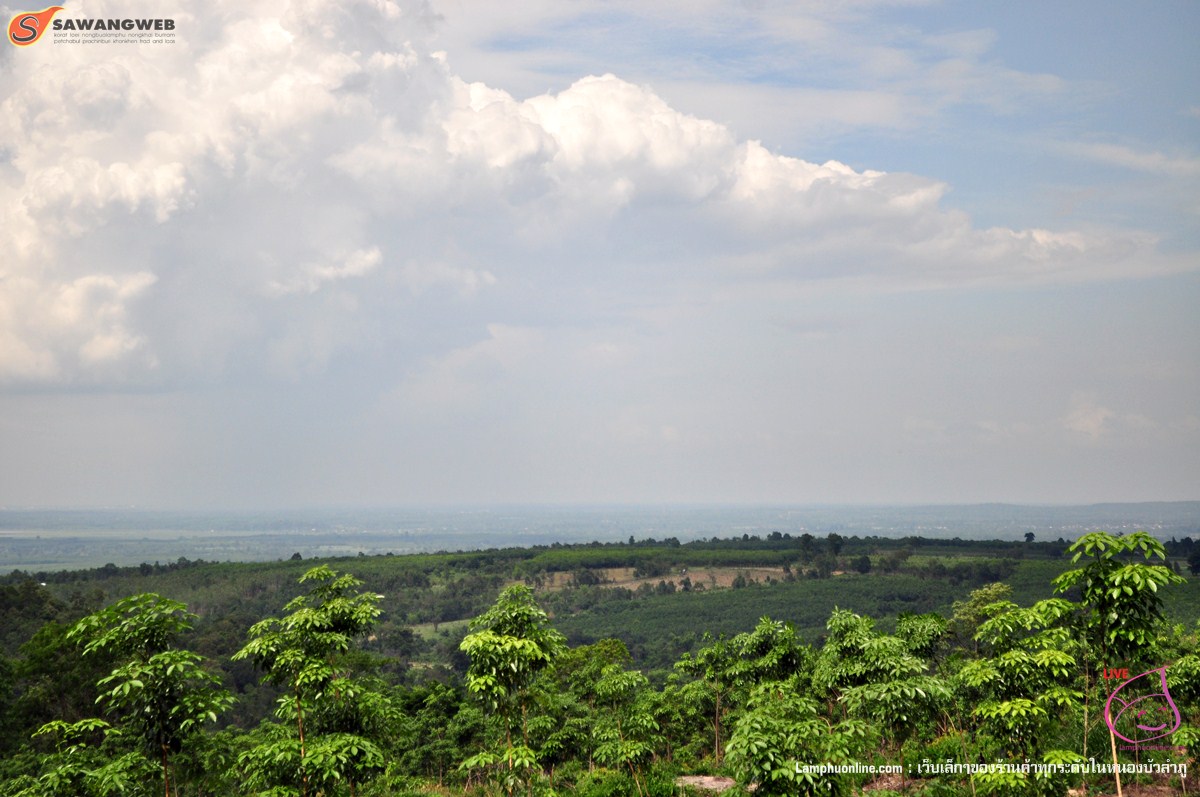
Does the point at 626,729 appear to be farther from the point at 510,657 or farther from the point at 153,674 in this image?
the point at 153,674

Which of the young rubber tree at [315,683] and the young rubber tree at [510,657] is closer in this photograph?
the young rubber tree at [315,683]

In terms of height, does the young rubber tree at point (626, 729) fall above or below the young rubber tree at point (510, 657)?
below

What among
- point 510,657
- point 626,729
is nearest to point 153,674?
point 510,657

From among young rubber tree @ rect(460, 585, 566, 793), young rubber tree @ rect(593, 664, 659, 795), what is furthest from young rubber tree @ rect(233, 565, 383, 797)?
young rubber tree @ rect(593, 664, 659, 795)

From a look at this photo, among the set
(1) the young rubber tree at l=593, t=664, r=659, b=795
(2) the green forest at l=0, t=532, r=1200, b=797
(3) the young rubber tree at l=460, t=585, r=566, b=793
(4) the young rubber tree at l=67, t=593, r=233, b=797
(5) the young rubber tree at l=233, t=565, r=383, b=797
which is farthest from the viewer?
(1) the young rubber tree at l=593, t=664, r=659, b=795

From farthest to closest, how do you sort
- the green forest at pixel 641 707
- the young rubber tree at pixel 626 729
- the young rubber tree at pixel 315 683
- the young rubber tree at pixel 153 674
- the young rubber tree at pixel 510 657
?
the young rubber tree at pixel 626 729 < the young rubber tree at pixel 510 657 < the young rubber tree at pixel 315 683 < the young rubber tree at pixel 153 674 < the green forest at pixel 641 707

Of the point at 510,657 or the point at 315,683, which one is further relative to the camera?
the point at 510,657

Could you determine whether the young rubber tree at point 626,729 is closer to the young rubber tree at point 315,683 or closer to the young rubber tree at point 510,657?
the young rubber tree at point 510,657

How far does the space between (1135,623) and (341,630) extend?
14.1 m

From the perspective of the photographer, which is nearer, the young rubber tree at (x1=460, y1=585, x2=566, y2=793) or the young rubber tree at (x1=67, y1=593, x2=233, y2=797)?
the young rubber tree at (x1=67, y1=593, x2=233, y2=797)

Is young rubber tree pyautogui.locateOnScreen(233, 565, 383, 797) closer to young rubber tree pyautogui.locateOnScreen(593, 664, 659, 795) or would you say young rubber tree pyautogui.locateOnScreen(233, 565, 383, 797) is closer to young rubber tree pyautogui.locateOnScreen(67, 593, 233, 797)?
young rubber tree pyautogui.locateOnScreen(67, 593, 233, 797)

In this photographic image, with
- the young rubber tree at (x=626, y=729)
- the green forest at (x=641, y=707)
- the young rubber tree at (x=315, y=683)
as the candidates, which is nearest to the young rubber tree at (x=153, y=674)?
the green forest at (x=641, y=707)

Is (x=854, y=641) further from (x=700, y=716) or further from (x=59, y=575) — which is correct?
(x=59, y=575)

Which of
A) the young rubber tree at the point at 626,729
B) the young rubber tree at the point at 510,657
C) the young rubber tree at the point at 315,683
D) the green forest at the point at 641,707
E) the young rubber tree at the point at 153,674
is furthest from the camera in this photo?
the young rubber tree at the point at 626,729
